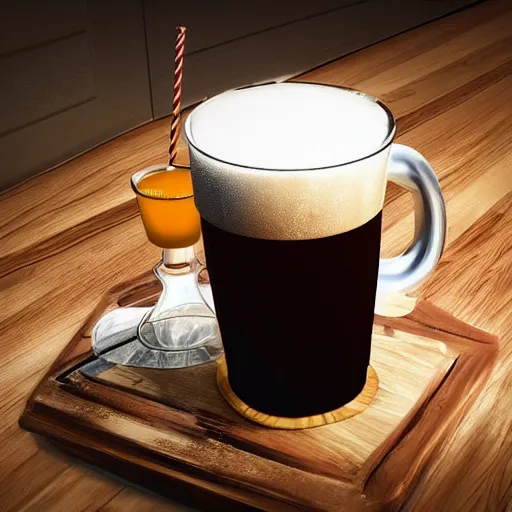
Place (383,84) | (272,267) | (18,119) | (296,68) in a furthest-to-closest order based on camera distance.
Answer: (296,68)
(383,84)
(18,119)
(272,267)

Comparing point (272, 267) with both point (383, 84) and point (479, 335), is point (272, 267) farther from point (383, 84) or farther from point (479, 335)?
point (383, 84)

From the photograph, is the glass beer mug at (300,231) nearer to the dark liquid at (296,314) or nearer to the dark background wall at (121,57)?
the dark liquid at (296,314)

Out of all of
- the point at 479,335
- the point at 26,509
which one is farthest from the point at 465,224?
the point at 26,509

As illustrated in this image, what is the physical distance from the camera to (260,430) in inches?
24.9

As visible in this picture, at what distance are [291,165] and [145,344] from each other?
11.3 inches

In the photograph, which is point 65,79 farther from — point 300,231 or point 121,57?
point 300,231

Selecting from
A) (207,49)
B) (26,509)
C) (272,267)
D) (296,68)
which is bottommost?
(296,68)

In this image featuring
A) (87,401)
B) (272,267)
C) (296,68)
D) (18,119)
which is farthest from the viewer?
(296,68)

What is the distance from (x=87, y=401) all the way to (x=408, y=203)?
58cm

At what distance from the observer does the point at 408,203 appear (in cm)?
109

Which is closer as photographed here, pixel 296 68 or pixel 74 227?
pixel 74 227

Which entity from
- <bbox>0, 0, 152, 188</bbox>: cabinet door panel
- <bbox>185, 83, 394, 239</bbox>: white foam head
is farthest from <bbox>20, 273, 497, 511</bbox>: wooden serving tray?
<bbox>0, 0, 152, 188</bbox>: cabinet door panel

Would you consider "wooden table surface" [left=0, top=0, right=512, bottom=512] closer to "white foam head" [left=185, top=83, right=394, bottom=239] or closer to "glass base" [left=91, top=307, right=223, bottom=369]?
"glass base" [left=91, top=307, right=223, bottom=369]

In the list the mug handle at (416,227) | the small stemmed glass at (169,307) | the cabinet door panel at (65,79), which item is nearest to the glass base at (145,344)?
the small stemmed glass at (169,307)
